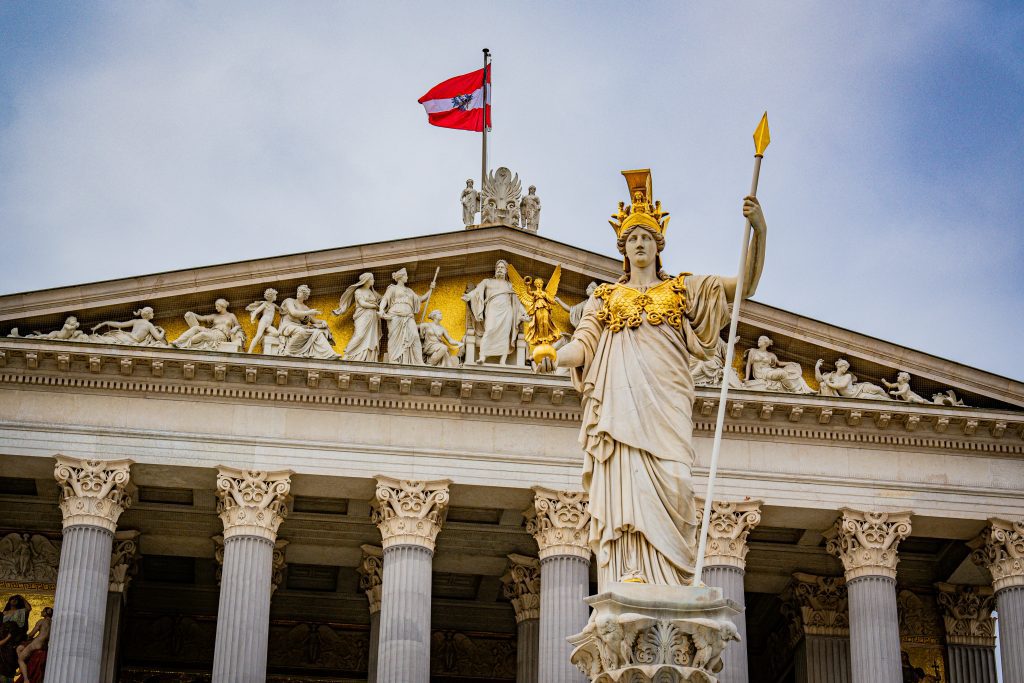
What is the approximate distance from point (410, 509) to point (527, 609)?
4481 mm

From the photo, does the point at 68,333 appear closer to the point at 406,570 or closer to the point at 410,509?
the point at 410,509

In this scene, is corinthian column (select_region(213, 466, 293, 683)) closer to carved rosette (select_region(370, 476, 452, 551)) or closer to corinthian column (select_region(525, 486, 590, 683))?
carved rosette (select_region(370, 476, 452, 551))

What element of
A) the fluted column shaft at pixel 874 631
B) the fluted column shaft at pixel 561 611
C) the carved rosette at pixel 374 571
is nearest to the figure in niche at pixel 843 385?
the fluted column shaft at pixel 874 631

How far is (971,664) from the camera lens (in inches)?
1590

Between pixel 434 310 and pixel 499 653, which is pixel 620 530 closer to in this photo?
pixel 434 310

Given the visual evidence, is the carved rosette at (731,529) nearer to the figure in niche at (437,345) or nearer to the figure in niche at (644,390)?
the figure in niche at (437,345)

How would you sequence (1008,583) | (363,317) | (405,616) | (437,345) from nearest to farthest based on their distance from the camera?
1. (405,616)
2. (1008,583)
3. (363,317)
4. (437,345)

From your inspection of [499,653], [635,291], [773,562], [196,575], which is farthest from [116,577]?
[635,291]

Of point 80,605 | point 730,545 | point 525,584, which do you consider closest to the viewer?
point 80,605

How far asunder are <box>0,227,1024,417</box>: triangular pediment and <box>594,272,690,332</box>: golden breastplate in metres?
23.8

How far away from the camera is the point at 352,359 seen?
36.4 m

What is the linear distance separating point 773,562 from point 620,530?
94.1 feet

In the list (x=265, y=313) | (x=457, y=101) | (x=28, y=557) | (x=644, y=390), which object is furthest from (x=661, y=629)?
(x=457, y=101)

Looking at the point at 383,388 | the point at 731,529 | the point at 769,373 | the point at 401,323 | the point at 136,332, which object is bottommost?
the point at 731,529
